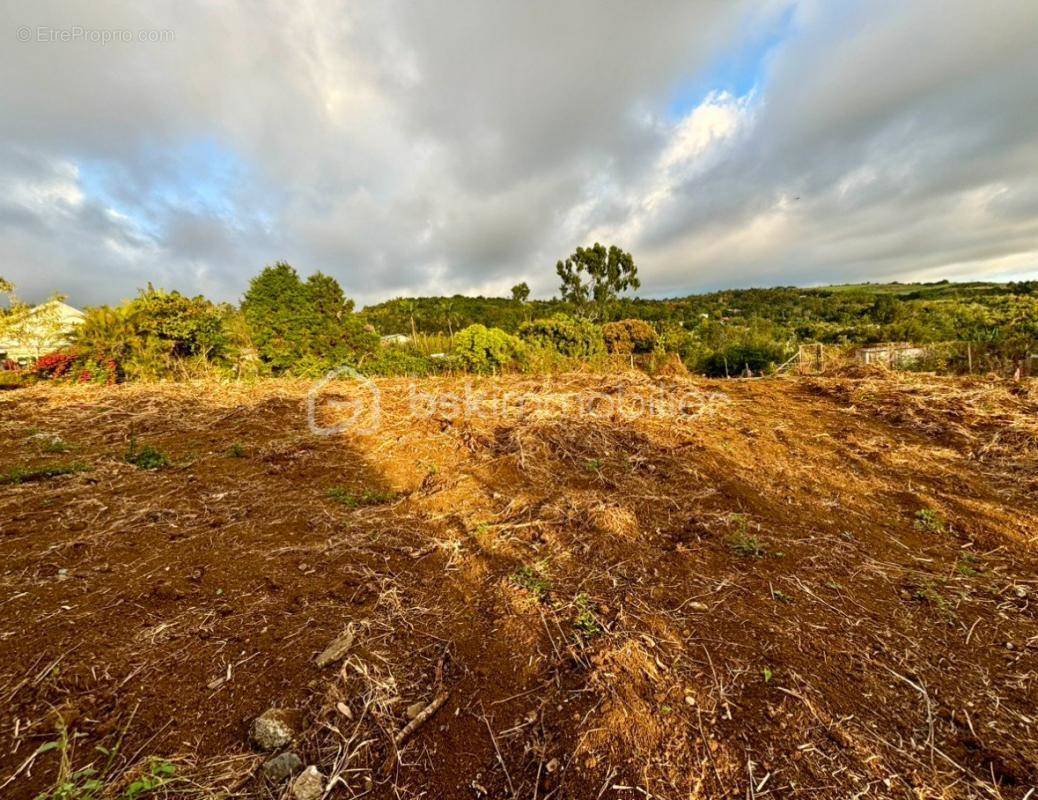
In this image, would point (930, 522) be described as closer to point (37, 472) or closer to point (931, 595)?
point (931, 595)

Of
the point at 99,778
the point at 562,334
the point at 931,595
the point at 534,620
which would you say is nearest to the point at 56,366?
the point at 99,778

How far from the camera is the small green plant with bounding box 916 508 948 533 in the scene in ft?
8.55

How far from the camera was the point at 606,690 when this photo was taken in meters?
1.43

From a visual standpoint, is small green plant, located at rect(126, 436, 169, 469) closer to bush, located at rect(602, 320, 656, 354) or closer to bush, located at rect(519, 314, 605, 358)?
bush, located at rect(519, 314, 605, 358)

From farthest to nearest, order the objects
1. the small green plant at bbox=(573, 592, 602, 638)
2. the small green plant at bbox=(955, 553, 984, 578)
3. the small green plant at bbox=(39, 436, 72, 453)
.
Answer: the small green plant at bbox=(39, 436, 72, 453), the small green plant at bbox=(955, 553, 984, 578), the small green plant at bbox=(573, 592, 602, 638)

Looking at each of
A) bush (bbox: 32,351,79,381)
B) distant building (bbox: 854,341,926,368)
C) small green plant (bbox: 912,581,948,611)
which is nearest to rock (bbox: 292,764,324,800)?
small green plant (bbox: 912,581,948,611)

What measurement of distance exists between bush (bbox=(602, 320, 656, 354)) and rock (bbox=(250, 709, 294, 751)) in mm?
18949

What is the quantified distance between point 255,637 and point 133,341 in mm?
10240

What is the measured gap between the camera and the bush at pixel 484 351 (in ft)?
40.1

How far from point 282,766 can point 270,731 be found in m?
0.13

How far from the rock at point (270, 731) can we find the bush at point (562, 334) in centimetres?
1533

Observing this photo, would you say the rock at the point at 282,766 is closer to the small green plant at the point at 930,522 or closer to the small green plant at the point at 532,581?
the small green plant at the point at 532,581

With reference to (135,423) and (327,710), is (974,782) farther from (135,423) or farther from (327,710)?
(135,423)

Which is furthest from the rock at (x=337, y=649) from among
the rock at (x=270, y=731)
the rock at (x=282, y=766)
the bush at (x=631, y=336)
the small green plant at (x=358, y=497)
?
the bush at (x=631, y=336)
